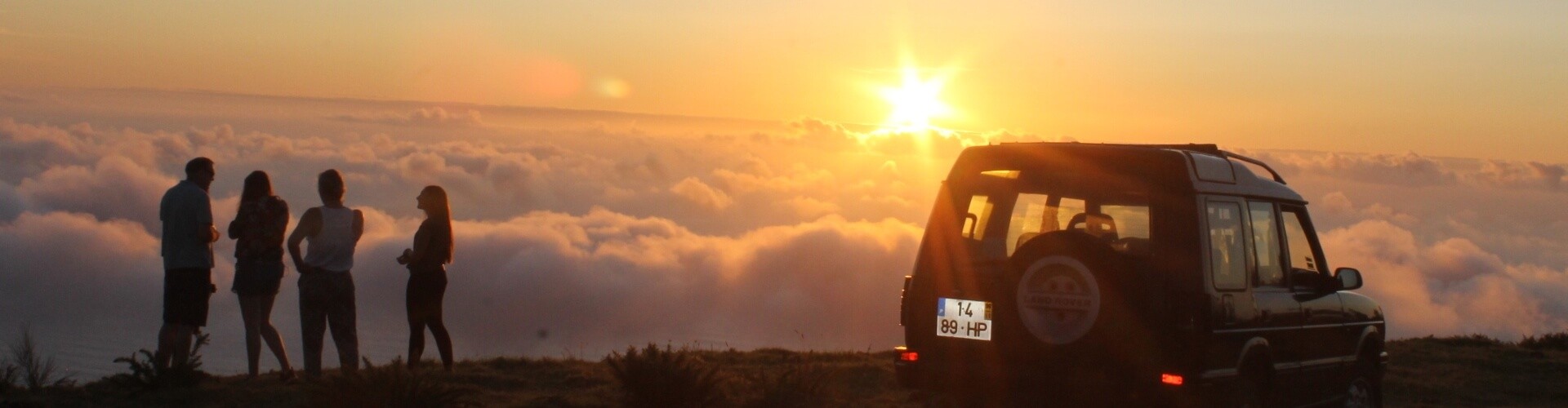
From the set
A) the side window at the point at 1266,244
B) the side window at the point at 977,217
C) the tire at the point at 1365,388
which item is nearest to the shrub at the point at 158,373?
the side window at the point at 977,217

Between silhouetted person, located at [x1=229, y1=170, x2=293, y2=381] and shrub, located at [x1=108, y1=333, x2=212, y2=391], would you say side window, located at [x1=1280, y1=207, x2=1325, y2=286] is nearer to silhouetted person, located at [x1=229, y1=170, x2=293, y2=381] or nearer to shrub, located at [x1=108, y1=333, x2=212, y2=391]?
silhouetted person, located at [x1=229, y1=170, x2=293, y2=381]

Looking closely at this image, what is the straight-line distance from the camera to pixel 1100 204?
271 inches

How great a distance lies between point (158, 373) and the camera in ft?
27.2

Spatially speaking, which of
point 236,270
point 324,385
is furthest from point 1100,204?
point 236,270

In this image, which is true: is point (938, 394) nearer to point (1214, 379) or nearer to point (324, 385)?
point (1214, 379)

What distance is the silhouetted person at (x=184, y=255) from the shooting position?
834 cm

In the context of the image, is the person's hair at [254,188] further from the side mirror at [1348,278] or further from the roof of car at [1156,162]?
the side mirror at [1348,278]

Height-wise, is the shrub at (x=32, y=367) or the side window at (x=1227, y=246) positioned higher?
the side window at (x=1227, y=246)

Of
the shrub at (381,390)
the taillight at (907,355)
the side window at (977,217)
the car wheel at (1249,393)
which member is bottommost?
the car wheel at (1249,393)

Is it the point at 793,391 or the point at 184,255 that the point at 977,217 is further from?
the point at 184,255

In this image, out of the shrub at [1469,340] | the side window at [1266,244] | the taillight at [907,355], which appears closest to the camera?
the taillight at [907,355]

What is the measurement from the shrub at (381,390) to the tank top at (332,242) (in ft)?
4.87

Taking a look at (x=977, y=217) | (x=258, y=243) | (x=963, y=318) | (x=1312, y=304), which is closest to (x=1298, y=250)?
(x=1312, y=304)

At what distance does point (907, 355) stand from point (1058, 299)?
92 centimetres
